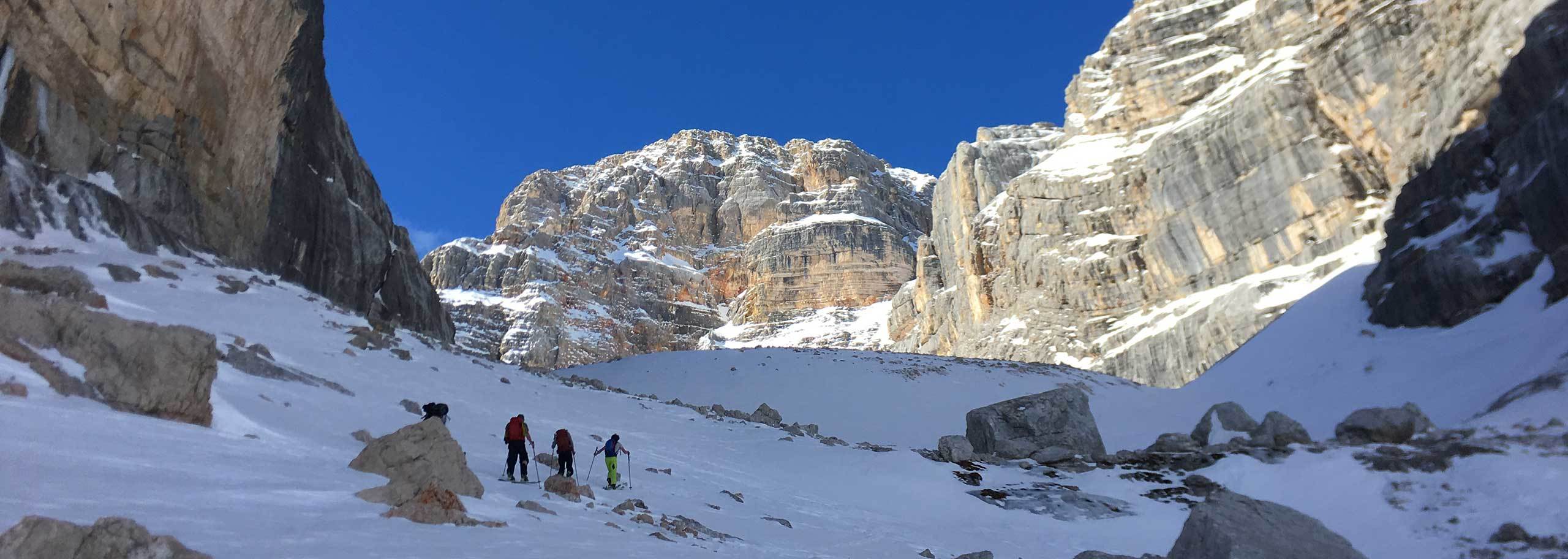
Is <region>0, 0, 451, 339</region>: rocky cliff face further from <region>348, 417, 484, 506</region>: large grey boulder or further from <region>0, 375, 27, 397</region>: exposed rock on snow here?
<region>348, 417, 484, 506</region>: large grey boulder

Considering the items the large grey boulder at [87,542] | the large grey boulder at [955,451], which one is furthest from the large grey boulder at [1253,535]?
the large grey boulder at [955,451]

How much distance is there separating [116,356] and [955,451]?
14835 millimetres

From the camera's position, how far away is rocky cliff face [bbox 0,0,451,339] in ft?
63.4

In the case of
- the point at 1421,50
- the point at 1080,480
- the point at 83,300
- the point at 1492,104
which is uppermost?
the point at 1421,50

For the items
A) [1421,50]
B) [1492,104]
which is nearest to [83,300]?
[1492,104]

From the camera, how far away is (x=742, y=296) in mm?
129875

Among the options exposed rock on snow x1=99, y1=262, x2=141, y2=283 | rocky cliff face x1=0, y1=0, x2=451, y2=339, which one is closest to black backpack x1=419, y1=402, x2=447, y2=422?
exposed rock on snow x1=99, y1=262, x2=141, y2=283

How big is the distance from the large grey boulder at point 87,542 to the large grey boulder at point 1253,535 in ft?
22.2

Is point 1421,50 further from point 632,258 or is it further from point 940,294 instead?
point 632,258

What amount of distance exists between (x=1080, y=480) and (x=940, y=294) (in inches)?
2932

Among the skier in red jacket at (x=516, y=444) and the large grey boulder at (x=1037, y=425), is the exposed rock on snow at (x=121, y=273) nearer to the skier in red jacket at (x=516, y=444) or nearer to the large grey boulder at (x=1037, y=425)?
the skier in red jacket at (x=516, y=444)

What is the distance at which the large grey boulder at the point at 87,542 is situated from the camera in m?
3.83

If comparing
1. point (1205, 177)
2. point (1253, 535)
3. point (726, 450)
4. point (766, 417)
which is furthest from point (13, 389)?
point (1205, 177)

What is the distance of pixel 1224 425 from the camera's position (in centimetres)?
2103
